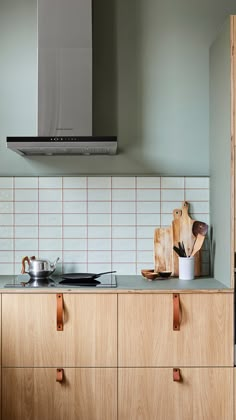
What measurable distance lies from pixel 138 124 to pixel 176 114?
24cm

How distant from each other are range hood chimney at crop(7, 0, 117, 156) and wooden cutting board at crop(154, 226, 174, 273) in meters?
0.60

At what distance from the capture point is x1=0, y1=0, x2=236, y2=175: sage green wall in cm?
285

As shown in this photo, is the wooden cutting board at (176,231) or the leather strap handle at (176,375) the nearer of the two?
the leather strap handle at (176,375)

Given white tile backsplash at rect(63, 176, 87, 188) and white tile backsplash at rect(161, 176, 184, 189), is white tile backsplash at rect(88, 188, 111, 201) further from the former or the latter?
white tile backsplash at rect(161, 176, 184, 189)

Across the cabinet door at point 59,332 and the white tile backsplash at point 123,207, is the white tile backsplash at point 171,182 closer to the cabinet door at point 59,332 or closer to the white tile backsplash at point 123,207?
the white tile backsplash at point 123,207

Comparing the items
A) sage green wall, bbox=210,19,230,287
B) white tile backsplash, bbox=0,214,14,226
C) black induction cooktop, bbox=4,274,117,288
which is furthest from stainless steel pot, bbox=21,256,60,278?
sage green wall, bbox=210,19,230,287

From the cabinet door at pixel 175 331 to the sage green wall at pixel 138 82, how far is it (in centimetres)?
85

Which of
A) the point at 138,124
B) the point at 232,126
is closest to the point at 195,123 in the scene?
the point at 138,124

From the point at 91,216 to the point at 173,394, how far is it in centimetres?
110

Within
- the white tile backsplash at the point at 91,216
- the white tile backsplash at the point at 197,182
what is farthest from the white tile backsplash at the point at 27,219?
the white tile backsplash at the point at 197,182

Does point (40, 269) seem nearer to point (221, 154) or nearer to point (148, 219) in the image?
point (148, 219)

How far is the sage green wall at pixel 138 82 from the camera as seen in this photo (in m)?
2.85

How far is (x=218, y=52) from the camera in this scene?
263 cm

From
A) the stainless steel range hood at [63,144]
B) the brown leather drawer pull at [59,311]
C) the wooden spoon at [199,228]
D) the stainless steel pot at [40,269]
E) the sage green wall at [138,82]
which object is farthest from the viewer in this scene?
the sage green wall at [138,82]
